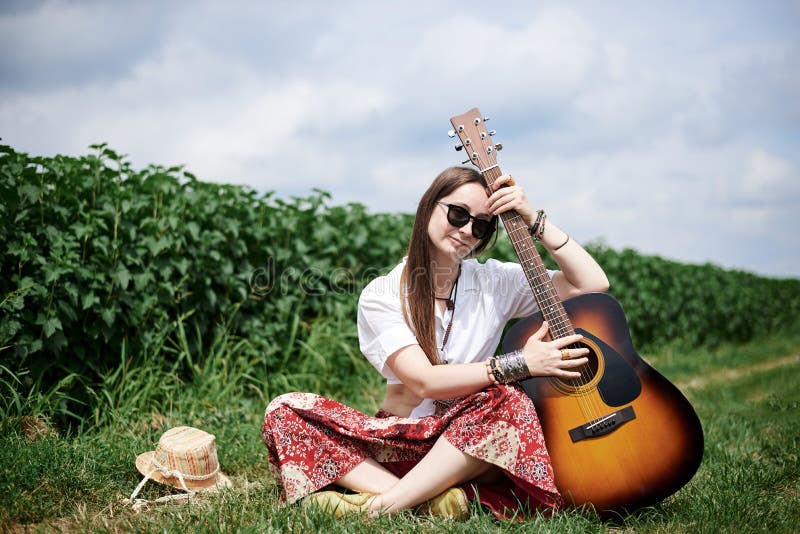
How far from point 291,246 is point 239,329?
898mm

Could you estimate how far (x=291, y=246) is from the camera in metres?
5.70

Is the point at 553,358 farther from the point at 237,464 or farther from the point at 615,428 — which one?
the point at 237,464

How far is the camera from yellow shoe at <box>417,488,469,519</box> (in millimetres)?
2678

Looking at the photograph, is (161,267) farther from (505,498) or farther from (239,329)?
(505,498)

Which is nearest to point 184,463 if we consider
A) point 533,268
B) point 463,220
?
point 463,220

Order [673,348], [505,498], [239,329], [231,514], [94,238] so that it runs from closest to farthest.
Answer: [231,514]
[505,498]
[94,238]
[239,329]
[673,348]

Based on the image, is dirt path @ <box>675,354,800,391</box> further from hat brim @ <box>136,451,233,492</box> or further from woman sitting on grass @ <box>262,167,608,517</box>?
hat brim @ <box>136,451,233,492</box>

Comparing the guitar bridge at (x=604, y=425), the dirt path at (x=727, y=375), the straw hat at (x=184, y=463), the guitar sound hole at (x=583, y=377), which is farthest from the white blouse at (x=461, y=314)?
the dirt path at (x=727, y=375)

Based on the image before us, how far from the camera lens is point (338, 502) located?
2695 mm

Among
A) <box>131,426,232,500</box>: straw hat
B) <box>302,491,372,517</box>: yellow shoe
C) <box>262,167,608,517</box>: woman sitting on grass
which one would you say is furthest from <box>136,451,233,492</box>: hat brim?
<box>302,491,372,517</box>: yellow shoe

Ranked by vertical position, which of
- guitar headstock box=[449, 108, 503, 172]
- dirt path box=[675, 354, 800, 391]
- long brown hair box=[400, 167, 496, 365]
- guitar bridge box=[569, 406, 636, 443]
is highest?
guitar headstock box=[449, 108, 503, 172]

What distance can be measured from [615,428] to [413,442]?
2.94 feet

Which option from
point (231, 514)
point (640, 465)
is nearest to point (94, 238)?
point (231, 514)

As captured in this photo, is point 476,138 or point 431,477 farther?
point 476,138
